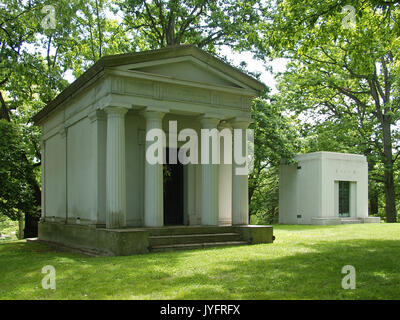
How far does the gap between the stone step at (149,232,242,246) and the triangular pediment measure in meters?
4.77

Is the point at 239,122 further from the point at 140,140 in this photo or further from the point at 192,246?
the point at 192,246

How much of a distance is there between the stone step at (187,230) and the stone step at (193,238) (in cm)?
13

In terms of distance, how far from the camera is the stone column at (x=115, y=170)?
12047 millimetres

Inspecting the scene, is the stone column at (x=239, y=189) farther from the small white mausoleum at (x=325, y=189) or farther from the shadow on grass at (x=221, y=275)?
the small white mausoleum at (x=325, y=189)

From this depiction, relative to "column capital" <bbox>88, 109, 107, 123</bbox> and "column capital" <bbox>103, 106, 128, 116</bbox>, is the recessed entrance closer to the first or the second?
"column capital" <bbox>88, 109, 107, 123</bbox>

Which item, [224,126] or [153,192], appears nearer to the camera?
[153,192]

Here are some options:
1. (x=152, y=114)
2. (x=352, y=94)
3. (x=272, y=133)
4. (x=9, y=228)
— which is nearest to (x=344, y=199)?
(x=272, y=133)

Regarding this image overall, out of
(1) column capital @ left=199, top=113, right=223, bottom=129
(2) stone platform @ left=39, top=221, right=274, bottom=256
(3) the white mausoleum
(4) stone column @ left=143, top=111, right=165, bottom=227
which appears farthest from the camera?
(1) column capital @ left=199, top=113, right=223, bottom=129

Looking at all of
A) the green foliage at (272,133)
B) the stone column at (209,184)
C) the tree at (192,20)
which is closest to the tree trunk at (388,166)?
the green foliage at (272,133)

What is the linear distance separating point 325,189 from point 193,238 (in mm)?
14267

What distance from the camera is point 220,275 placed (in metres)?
7.68

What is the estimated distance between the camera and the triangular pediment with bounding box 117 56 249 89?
12.8m

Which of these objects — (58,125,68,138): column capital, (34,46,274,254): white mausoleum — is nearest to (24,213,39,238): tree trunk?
(34,46,274,254): white mausoleum
